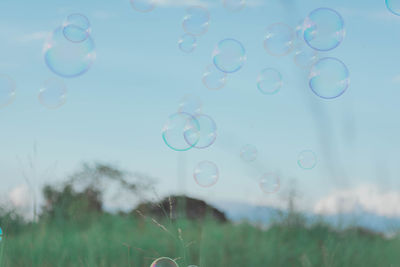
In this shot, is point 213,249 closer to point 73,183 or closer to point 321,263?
point 321,263

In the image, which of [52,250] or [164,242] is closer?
[52,250]

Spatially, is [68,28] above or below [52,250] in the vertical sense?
above

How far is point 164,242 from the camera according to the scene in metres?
5.53

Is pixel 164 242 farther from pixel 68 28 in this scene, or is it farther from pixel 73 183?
pixel 73 183

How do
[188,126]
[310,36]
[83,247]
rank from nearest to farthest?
1. [188,126]
2. [310,36]
3. [83,247]

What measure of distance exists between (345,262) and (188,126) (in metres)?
2.13

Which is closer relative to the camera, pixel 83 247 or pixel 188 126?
pixel 188 126

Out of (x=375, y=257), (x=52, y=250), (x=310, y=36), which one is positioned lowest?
(x=375, y=257)

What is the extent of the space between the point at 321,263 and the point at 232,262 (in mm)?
1217

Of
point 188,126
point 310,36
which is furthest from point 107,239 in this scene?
point 310,36

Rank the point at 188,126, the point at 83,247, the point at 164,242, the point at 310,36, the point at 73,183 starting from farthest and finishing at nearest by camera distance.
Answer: the point at 73,183, the point at 164,242, the point at 83,247, the point at 310,36, the point at 188,126

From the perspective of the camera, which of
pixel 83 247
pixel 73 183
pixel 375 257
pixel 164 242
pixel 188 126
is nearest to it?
pixel 188 126

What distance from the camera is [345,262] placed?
4680 mm

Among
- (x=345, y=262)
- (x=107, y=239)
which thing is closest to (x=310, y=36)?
(x=345, y=262)
